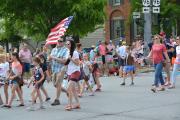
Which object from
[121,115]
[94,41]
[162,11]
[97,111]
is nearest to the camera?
[121,115]

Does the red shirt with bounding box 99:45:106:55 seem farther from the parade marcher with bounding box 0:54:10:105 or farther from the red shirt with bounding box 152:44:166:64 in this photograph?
the parade marcher with bounding box 0:54:10:105

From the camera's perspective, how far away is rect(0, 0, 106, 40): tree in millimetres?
35469

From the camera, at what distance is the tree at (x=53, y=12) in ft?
116

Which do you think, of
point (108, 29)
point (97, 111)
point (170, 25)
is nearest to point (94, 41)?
point (108, 29)

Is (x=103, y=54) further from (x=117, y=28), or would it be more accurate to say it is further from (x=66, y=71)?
(x=117, y=28)

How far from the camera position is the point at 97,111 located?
12828 millimetres

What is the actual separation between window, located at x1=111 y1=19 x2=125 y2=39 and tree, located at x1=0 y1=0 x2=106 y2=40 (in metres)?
13.6

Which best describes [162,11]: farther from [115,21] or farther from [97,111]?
[97,111]

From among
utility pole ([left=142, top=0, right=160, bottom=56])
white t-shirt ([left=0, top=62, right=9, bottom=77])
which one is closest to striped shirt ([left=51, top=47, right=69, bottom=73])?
white t-shirt ([left=0, top=62, right=9, bottom=77])

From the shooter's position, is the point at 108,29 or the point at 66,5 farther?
the point at 108,29

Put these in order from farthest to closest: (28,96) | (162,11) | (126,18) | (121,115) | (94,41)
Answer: (94,41), (126,18), (162,11), (28,96), (121,115)

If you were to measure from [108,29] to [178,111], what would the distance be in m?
39.6

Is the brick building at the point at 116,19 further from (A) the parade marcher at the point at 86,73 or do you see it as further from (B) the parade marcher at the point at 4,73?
(B) the parade marcher at the point at 4,73

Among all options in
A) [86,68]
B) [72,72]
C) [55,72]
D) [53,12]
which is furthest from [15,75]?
[53,12]
